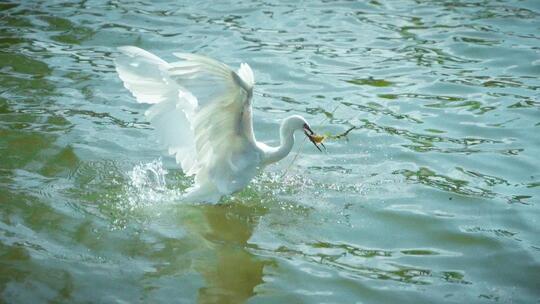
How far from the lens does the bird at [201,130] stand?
6805 millimetres

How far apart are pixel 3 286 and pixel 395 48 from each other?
7.34 m

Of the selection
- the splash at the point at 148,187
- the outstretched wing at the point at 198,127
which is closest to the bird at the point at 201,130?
the outstretched wing at the point at 198,127

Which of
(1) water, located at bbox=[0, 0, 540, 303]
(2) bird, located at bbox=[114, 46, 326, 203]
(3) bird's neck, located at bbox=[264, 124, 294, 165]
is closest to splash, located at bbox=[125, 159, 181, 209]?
(1) water, located at bbox=[0, 0, 540, 303]

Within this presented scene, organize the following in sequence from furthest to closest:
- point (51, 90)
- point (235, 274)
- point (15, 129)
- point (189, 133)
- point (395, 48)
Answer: point (395, 48) < point (51, 90) < point (15, 129) < point (189, 133) < point (235, 274)

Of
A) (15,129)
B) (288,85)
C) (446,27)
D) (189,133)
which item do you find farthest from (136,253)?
(446,27)

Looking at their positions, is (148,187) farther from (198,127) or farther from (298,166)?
(298,166)

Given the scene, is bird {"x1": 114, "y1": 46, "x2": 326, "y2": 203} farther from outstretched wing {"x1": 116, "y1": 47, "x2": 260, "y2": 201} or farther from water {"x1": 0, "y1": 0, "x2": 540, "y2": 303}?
water {"x1": 0, "y1": 0, "x2": 540, "y2": 303}

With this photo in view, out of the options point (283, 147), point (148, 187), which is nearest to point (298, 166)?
point (283, 147)

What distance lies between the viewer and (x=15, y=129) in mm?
8742

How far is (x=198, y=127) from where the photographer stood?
22.3ft

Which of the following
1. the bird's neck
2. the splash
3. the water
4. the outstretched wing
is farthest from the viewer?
the splash

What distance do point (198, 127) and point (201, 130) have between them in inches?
2.3

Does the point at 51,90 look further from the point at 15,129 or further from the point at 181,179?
the point at 181,179

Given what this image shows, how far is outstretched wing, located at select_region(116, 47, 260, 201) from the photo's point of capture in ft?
22.2
